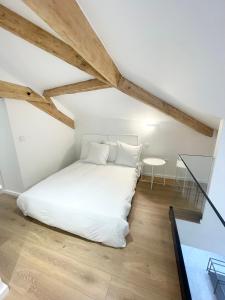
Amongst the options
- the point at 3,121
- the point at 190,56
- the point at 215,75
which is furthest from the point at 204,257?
the point at 3,121

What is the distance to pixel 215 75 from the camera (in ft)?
3.78

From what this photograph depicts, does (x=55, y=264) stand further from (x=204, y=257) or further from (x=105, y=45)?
(x=105, y=45)

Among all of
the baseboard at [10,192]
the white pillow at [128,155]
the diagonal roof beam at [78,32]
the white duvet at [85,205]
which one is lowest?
the baseboard at [10,192]

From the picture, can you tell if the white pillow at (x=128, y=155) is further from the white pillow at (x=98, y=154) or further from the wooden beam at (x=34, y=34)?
the wooden beam at (x=34, y=34)

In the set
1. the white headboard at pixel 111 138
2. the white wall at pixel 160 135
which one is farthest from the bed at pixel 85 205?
the white wall at pixel 160 135

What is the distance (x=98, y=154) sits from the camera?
3373 millimetres

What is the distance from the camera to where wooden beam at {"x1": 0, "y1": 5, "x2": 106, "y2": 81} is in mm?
1402

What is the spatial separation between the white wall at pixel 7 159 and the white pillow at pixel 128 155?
1.83 metres

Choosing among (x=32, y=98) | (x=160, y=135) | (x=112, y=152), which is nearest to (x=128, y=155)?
(x=112, y=152)

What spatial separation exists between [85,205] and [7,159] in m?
1.79

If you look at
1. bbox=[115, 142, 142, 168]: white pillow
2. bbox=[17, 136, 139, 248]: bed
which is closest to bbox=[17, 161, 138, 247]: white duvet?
bbox=[17, 136, 139, 248]: bed

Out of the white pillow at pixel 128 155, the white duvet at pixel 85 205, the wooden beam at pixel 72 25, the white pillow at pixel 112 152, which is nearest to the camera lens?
the wooden beam at pixel 72 25

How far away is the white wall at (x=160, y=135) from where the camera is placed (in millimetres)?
3264

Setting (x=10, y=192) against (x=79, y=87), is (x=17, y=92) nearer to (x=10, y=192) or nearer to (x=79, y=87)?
(x=79, y=87)
